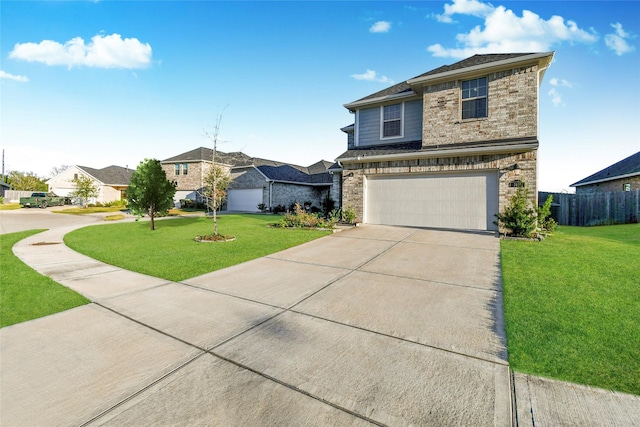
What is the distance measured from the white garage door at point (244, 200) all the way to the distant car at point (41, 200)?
20186mm

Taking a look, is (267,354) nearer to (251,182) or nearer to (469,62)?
(469,62)

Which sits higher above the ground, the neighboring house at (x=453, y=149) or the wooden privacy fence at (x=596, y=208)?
the neighboring house at (x=453, y=149)

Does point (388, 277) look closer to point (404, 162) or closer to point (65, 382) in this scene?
point (65, 382)

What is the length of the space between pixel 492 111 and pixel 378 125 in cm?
498

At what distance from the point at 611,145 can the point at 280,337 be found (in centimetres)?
2163

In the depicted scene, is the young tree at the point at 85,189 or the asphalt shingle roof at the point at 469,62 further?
the young tree at the point at 85,189

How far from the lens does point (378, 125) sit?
13.8 meters

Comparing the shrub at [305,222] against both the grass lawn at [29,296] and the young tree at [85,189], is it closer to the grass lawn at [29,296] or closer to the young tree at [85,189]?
the grass lawn at [29,296]

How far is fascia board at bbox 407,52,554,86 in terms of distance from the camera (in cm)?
971

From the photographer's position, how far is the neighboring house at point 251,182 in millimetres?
25531

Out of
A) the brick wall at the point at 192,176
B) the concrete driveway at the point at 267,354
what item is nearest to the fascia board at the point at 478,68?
the concrete driveway at the point at 267,354

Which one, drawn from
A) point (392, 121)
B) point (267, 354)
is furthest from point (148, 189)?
point (267, 354)

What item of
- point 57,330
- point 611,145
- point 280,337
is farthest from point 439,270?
point 611,145

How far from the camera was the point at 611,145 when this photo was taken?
15414 mm
